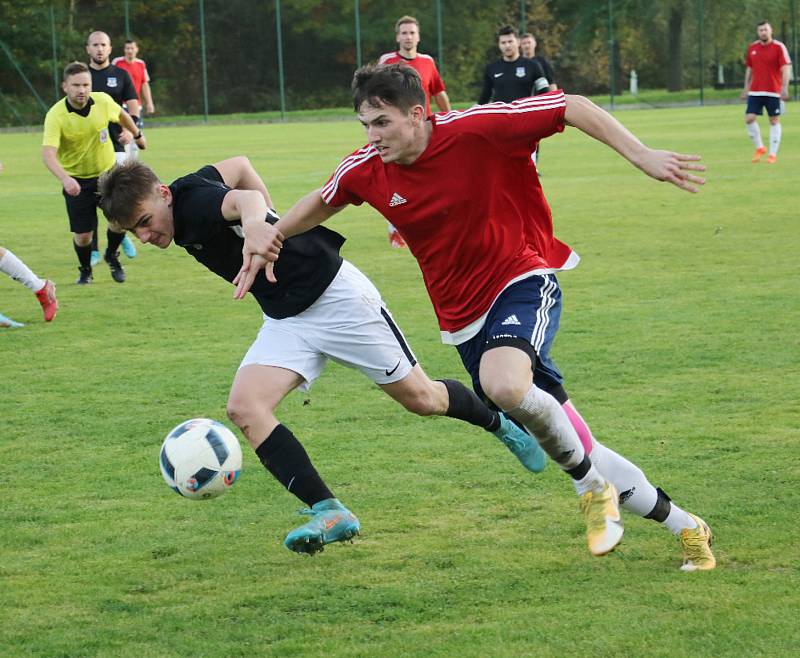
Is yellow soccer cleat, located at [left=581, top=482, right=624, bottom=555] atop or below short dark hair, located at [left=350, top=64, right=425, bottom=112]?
below

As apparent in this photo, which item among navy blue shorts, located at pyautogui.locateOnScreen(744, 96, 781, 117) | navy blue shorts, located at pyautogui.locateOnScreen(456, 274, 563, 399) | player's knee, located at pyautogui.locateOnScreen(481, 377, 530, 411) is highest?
navy blue shorts, located at pyautogui.locateOnScreen(744, 96, 781, 117)

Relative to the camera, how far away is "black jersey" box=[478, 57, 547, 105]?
17.3 m

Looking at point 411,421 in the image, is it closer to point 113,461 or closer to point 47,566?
point 113,461

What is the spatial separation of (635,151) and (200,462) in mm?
1864

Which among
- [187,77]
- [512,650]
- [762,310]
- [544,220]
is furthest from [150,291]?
[187,77]

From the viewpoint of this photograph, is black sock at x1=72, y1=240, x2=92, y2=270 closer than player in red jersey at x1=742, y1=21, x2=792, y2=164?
Yes

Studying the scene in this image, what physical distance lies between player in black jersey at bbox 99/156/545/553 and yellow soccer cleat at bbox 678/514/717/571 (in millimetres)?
1097

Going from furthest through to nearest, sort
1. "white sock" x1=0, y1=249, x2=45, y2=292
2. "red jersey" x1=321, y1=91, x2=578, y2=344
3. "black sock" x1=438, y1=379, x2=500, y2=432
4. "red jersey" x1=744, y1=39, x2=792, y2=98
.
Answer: "red jersey" x1=744, y1=39, x2=792, y2=98 → "white sock" x1=0, y1=249, x2=45, y2=292 → "black sock" x1=438, y1=379, x2=500, y2=432 → "red jersey" x1=321, y1=91, x2=578, y2=344

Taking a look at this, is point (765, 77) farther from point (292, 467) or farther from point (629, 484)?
point (292, 467)

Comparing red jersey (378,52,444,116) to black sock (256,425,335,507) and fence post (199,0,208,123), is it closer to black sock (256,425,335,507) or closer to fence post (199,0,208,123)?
black sock (256,425,335,507)

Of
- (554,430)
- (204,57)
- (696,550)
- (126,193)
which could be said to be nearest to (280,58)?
(204,57)

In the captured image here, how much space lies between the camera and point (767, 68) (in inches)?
857

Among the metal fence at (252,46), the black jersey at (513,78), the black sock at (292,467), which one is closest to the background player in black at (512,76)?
the black jersey at (513,78)

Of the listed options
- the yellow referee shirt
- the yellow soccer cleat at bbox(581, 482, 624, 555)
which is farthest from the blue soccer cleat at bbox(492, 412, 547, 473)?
the yellow referee shirt
